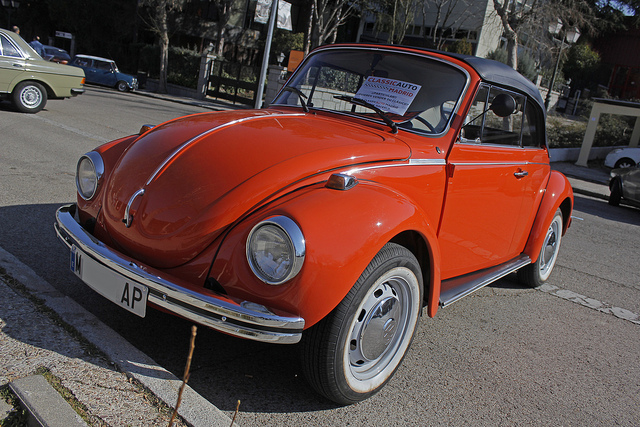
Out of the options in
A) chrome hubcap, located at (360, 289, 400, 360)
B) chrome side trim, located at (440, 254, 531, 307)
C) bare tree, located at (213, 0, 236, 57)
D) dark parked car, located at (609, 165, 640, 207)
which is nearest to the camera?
chrome hubcap, located at (360, 289, 400, 360)

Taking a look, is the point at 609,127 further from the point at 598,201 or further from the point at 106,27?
the point at 106,27

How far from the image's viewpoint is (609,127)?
24359 millimetres

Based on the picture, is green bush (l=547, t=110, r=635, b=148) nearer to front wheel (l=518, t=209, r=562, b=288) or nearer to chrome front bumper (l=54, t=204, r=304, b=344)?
front wheel (l=518, t=209, r=562, b=288)

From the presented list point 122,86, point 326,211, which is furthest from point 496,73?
point 122,86

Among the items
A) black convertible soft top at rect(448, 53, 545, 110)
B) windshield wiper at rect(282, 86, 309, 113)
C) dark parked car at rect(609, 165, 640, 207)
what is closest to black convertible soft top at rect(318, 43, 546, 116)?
black convertible soft top at rect(448, 53, 545, 110)

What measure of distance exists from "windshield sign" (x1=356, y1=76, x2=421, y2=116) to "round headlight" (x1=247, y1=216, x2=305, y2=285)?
1.57 m

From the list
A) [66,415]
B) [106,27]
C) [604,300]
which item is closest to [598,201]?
[604,300]

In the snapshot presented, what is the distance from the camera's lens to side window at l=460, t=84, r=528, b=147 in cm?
361

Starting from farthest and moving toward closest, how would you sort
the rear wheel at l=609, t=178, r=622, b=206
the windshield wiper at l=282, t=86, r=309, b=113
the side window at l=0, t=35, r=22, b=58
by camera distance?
the rear wheel at l=609, t=178, r=622, b=206 → the side window at l=0, t=35, r=22, b=58 → the windshield wiper at l=282, t=86, r=309, b=113

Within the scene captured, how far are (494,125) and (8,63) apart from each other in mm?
10631

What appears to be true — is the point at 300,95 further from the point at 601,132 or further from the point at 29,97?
the point at 601,132

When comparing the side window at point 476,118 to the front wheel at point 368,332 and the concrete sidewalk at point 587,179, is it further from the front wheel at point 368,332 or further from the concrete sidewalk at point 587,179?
the concrete sidewalk at point 587,179

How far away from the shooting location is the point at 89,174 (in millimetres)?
3121

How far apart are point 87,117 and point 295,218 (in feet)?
37.8
